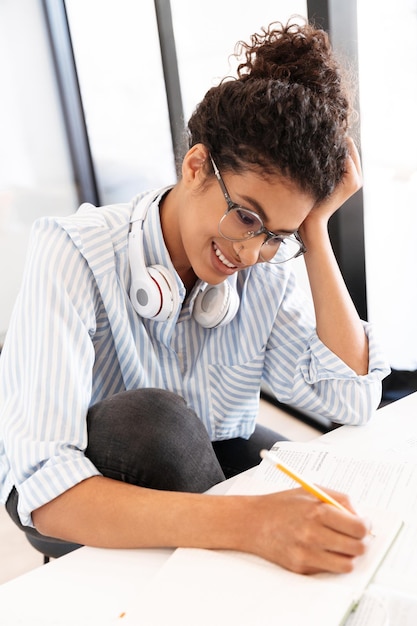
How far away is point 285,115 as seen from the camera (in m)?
0.92

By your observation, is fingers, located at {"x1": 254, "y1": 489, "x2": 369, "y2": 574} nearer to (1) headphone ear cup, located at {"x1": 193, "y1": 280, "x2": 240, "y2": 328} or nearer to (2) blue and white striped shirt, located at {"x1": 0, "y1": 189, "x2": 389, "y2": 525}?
(2) blue and white striped shirt, located at {"x1": 0, "y1": 189, "x2": 389, "y2": 525}

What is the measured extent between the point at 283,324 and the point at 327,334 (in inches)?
3.7

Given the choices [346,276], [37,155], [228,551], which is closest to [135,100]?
[37,155]

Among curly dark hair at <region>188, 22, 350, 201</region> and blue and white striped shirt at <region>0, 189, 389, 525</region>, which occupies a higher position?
A: curly dark hair at <region>188, 22, 350, 201</region>

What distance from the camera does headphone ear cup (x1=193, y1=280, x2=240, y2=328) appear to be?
1.15 metres

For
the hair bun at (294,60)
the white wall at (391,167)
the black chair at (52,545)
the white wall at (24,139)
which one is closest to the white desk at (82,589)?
the black chair at (52,545)

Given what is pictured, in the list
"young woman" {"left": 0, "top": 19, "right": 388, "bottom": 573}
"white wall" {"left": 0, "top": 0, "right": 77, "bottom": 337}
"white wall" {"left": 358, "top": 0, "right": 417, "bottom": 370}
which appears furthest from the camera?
"white wall" {"left": 0, "top": 0, "right": 77, "bottom": 337}

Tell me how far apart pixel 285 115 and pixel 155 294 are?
35 cm

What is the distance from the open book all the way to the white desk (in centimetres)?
2

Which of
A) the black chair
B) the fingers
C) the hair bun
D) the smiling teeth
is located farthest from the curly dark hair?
the black chair

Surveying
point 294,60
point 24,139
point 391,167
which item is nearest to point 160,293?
point 294,60

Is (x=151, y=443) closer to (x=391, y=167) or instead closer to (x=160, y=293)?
(x=160, y=293)

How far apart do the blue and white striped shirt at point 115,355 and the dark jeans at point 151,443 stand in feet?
0.11

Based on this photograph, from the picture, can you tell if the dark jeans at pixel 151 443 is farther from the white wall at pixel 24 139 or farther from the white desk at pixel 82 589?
the white wall at pixel 24 139
